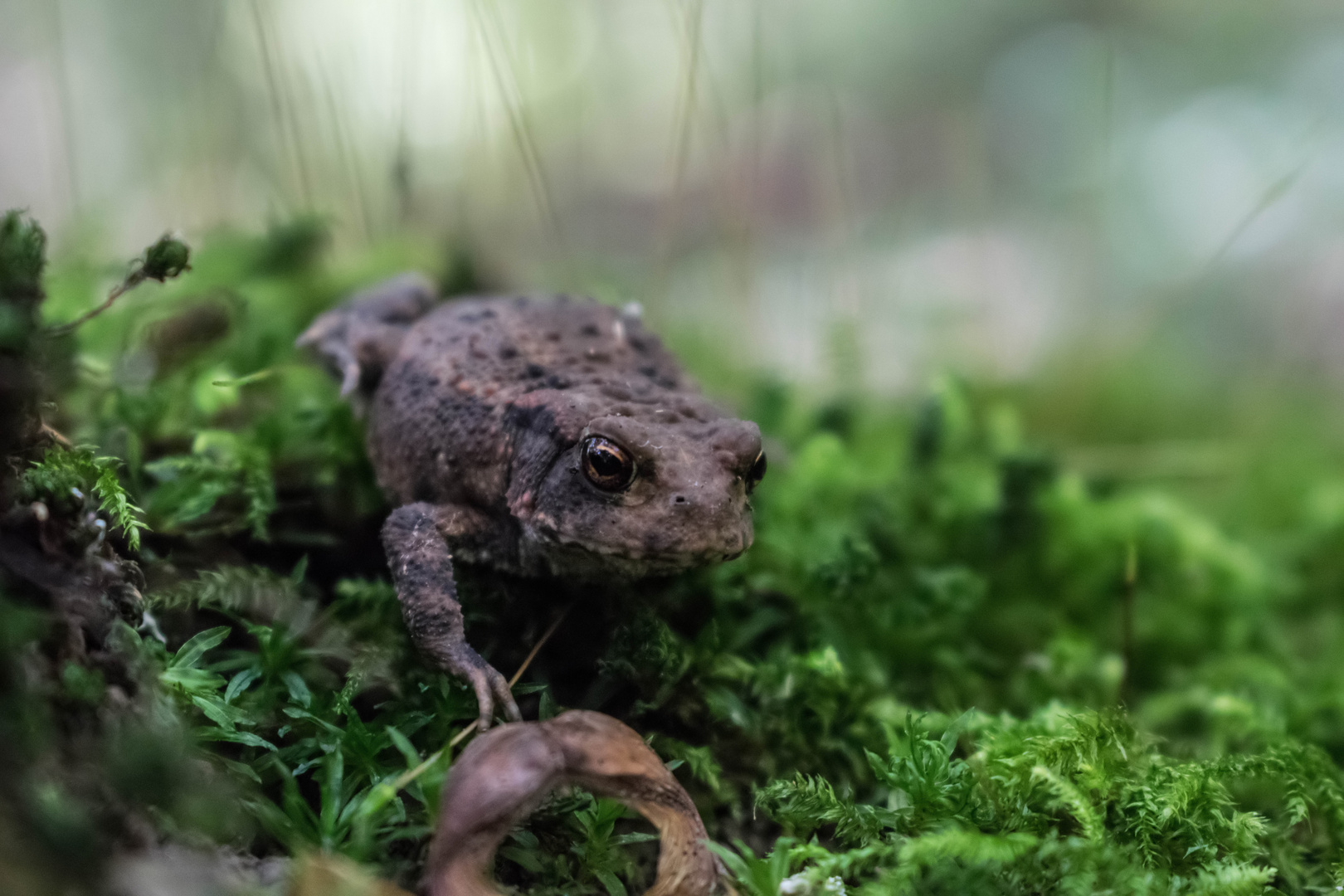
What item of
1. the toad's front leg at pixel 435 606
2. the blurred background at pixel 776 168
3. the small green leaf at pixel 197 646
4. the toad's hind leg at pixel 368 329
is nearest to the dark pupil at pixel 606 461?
the toad's front leg at pixel 435 606

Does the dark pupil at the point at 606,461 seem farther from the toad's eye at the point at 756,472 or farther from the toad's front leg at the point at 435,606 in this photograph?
the toad's front leg at the point at 435,606

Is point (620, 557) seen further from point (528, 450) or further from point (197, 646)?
point (197, 646)

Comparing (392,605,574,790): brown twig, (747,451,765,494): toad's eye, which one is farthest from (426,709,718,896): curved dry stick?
(747,451,765,494): toad's eye

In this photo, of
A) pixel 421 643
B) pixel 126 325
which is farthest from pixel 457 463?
pixel 126 325

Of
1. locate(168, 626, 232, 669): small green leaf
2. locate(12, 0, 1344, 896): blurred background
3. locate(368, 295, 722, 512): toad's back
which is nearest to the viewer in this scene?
locate(168, 626, 232, 669): small green leaf

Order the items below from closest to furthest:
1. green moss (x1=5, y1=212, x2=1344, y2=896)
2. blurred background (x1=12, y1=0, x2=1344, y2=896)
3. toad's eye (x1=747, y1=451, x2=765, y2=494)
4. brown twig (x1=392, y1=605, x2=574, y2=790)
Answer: brown twig (x1=392, y1=605, x2=574, y2=790)
green moss (x1=5, y1=212, x2=1344, y2=896)
blurred background (x1=12, y1=0, x2=1344, y2=896)
toad's eye (x1=747, y1=451, x2=765, y2=494)

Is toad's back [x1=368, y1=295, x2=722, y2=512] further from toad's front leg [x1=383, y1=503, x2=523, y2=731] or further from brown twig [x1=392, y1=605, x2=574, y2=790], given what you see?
brown twig [x1=392, y1=605, x2=574, y2=790]

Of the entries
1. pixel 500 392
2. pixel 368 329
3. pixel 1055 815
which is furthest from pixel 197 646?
pixel 1055 815
